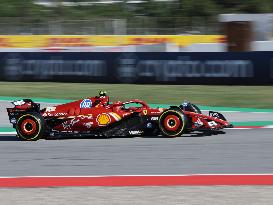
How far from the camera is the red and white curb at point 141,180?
8164 mm

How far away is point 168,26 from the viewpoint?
106 ft

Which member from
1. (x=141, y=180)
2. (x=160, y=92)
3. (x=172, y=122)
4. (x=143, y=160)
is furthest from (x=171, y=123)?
(x=160, y=92)

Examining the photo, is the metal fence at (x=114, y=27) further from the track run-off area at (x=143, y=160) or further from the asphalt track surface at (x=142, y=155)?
the asphalt track surface at (x=142, y=155)

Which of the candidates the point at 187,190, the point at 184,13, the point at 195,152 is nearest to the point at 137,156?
the point at 195,152

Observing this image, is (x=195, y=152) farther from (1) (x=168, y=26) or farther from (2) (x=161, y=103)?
(1) (x=168, y=26)

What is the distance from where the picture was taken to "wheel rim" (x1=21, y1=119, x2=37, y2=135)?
12.1 metres

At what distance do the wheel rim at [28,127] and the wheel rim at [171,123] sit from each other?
7.64ft

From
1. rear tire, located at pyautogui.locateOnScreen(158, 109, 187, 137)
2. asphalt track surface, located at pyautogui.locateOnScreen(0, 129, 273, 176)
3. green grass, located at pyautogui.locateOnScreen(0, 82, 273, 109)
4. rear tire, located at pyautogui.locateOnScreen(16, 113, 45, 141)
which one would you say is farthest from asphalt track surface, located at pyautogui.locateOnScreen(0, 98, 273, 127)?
rear tire, located at pyautogui.locateOnScreen(158, 109, 187, 137)

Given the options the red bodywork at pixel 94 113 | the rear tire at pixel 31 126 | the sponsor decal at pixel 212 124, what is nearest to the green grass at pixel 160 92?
the sponsor decal at pixel 212 124

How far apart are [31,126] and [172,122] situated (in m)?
2.51

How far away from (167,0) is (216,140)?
1404 inches

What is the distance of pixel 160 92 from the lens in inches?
806

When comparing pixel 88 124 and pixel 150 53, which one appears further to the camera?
pixel 150 53

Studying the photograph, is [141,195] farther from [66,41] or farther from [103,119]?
[66,41]
